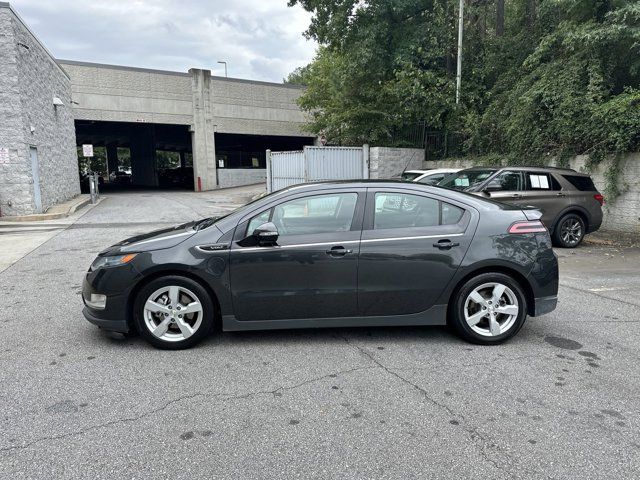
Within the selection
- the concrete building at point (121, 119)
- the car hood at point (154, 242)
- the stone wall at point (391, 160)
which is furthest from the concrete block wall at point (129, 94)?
the car hood at point (154, 242)

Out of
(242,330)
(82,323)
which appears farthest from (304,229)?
(82,323)

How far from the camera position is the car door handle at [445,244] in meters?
4.34

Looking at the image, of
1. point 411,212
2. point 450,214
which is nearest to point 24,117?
point 411,212

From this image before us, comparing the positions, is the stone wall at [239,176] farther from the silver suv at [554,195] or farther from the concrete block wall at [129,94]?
the silver suv at [554,195]

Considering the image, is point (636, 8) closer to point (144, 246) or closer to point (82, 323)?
point (144, 246)

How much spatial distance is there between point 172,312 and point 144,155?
136 feet

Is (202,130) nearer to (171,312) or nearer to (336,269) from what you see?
(171,312)

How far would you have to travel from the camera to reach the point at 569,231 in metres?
9.83

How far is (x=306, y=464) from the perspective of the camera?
106 inches

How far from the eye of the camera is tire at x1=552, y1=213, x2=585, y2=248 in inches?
384

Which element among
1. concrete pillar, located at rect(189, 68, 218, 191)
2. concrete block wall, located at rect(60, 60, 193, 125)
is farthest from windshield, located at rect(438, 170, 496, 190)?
concrete block wall, located at rect(60, 60, 193, 125)

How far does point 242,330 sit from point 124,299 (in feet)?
3.57

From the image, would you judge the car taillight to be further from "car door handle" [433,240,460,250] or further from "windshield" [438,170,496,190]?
"windshield" [438,170,496,190]

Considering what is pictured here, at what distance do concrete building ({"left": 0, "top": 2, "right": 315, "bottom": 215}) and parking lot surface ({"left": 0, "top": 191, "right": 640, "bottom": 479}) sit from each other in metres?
11.9
